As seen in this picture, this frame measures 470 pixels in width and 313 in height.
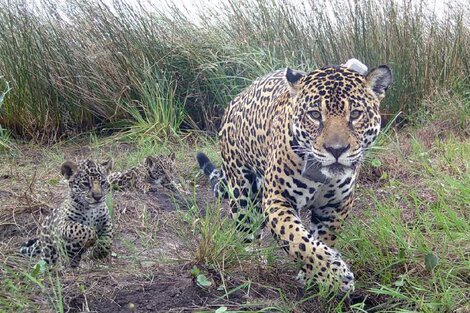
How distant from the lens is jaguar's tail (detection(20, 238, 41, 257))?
15.9 feet

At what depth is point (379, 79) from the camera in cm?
438

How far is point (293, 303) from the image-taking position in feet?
13.4

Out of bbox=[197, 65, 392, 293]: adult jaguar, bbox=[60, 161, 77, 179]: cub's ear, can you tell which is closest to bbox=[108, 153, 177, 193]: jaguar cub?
bbox=[60, 161, 77, 179]: cub's ear

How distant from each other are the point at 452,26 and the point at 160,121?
395cm

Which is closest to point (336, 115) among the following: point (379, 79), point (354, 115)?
point (354, 115)

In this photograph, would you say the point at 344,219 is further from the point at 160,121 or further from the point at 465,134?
the point at 160,121

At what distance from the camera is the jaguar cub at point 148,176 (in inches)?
265

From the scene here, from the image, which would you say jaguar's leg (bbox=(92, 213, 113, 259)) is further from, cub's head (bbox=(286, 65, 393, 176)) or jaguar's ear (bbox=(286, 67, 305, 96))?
jaguar's ear (bbox=(286, 67, 305, 96))

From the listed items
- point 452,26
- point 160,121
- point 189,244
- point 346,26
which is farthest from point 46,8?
point 189,244

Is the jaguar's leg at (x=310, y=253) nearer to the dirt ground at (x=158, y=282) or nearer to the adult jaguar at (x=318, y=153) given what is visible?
the adult jaguar at (x=318, y=153)

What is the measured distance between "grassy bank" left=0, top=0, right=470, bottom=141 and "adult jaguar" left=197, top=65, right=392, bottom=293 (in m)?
3.99

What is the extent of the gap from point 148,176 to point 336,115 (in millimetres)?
3085

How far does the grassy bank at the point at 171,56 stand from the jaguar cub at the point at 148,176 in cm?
168

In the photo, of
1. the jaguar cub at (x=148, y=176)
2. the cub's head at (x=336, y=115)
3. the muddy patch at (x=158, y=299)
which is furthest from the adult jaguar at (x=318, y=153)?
the jaguar cub at (x=148, y=176)
